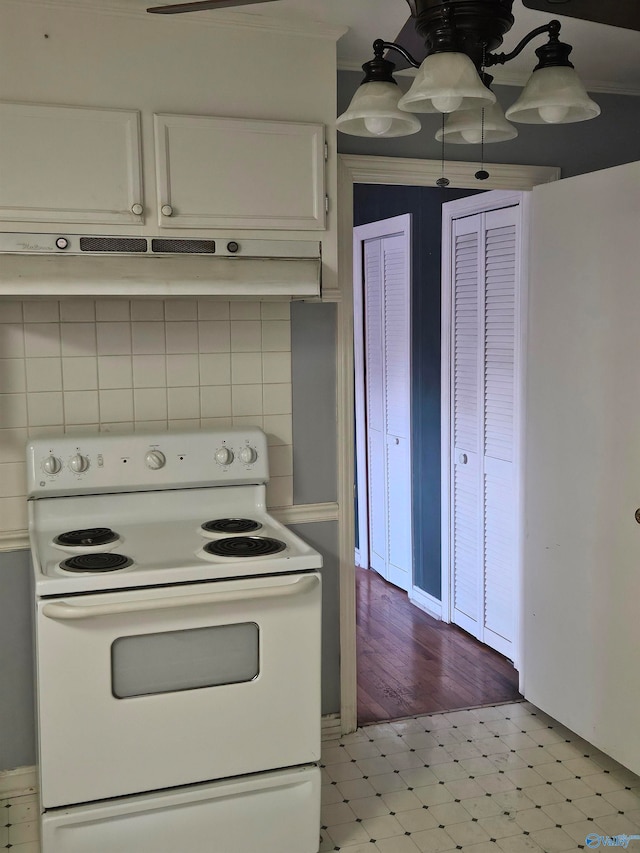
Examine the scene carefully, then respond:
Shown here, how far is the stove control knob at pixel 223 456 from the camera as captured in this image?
2717mm

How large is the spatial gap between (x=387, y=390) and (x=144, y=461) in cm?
229

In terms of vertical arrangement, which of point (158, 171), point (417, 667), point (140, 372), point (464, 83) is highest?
point (158, 171)

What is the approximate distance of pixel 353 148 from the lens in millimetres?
2967

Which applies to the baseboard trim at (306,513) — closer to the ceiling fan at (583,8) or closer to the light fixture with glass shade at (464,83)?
the light fixture with glass shade at (464,83)

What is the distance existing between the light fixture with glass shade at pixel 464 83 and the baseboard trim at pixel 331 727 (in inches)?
84.5

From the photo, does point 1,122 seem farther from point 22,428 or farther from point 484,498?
point 484,498

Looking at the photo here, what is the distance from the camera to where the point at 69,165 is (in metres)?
2.29

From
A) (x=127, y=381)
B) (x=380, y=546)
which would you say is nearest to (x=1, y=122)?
(x=127, y=381)

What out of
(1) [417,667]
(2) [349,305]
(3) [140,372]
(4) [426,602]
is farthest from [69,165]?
(4) [426,602]

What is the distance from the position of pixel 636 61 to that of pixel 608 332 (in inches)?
40.6

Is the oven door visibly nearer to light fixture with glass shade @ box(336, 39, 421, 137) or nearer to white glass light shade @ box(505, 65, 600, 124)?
light fixture with glass shade @ box(336, 39, 421, 137)

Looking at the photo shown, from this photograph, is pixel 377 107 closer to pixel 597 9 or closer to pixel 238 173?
pixel 597 9

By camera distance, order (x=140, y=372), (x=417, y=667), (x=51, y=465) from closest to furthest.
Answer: (x=51, y=465) → (x=140, y=372) → (x=417, y=667)

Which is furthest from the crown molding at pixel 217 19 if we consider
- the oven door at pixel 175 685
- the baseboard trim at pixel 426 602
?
the baseboard trim at pixel 426 602
